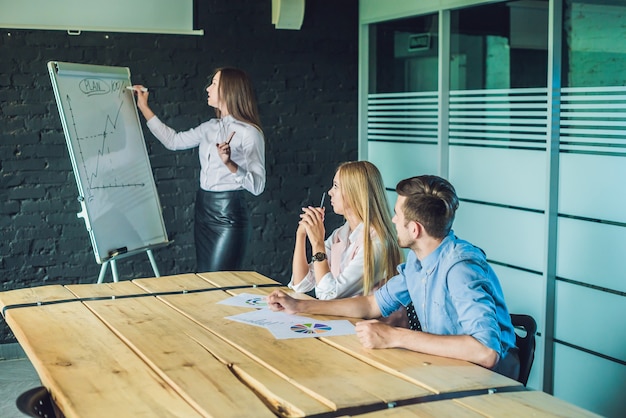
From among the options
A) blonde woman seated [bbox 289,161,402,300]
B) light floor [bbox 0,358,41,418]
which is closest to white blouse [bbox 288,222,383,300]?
blonde woman seated [bbox 289,161,402,300]

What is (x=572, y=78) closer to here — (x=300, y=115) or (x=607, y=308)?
(x=607, y=308)

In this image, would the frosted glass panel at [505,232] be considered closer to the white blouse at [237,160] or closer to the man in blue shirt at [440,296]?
the white blouse at [237,160]

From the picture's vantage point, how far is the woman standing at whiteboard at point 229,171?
14.9 ft

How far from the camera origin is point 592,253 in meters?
3.78

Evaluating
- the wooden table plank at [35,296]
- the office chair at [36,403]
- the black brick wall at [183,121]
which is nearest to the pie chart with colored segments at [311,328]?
the office chair at [36,403]

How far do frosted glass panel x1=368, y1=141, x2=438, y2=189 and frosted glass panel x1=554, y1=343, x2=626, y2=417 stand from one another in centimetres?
137

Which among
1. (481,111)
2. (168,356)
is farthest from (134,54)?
(168,356)

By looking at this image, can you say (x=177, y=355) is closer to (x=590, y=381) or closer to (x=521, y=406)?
(x=521, y=406)

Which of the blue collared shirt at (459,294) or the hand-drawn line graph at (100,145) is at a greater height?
the hand-drawn line graph at (100,145)

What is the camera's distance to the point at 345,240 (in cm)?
335

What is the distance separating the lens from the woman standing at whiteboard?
178 inches

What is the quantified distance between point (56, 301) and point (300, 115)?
2.78 meters

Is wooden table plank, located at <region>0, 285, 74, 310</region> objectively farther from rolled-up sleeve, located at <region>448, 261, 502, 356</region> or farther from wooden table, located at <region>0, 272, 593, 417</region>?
rolled-up sleeve, located at <region>448, 261, 502, 356</region>

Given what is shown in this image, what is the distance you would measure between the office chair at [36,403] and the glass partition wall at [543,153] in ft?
8.12
